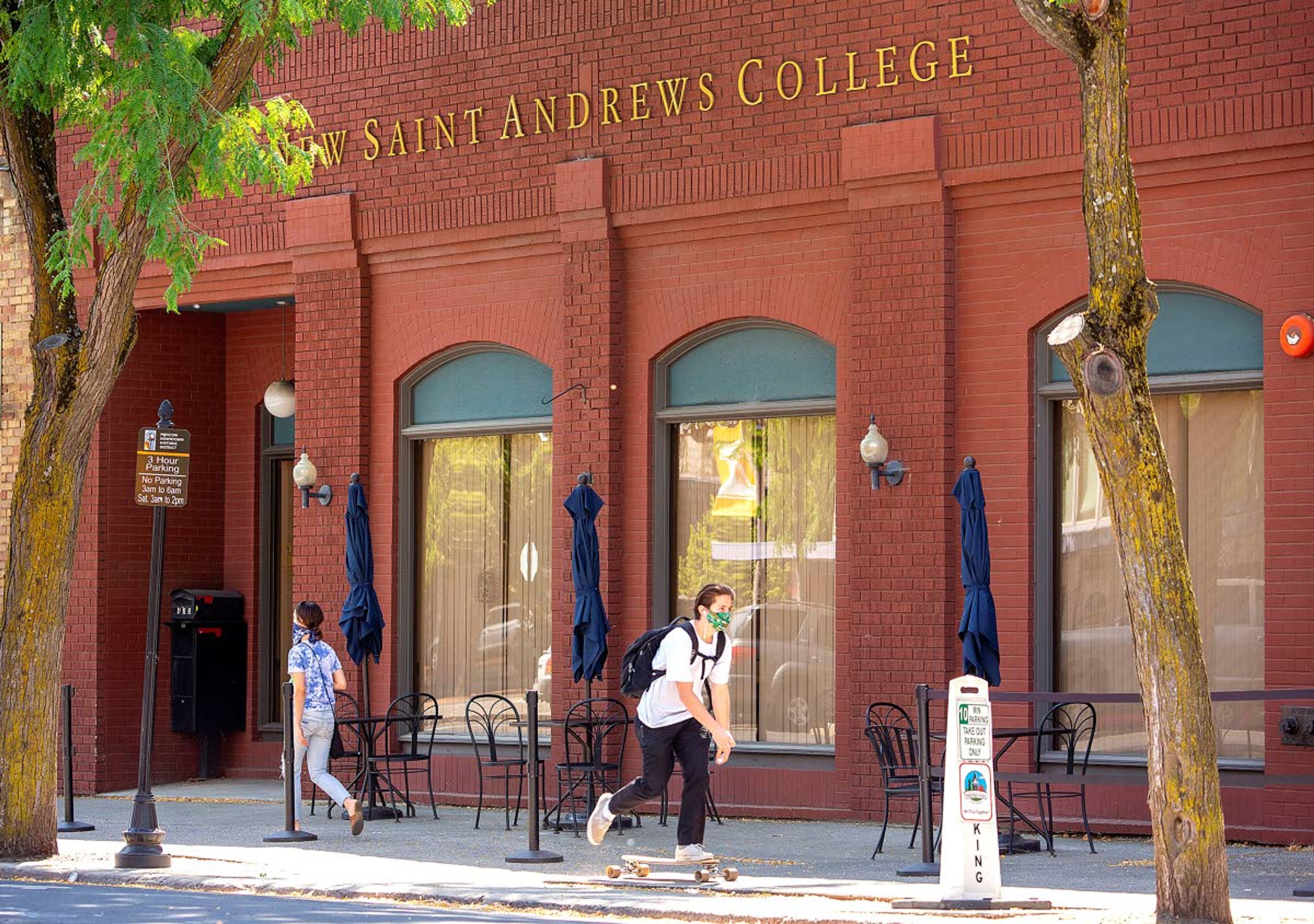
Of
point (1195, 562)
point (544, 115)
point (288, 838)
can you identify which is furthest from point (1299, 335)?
point (288, 838)

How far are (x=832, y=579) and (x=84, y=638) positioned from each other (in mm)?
8095

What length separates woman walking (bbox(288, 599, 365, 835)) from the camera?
15164 millimetres

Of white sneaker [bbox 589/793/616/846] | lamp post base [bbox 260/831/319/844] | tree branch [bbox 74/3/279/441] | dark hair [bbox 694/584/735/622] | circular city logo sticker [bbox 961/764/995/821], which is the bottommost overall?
lamp post base [bbox 260/831/319/844]

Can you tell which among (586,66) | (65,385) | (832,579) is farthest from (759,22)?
(65,385)

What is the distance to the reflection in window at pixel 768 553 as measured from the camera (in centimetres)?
1606

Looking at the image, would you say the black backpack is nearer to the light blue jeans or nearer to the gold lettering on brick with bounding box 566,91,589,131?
the light blue jeans

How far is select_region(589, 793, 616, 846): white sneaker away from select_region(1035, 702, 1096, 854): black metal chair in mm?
3142

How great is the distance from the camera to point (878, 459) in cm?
1503

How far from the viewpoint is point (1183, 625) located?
399 inches

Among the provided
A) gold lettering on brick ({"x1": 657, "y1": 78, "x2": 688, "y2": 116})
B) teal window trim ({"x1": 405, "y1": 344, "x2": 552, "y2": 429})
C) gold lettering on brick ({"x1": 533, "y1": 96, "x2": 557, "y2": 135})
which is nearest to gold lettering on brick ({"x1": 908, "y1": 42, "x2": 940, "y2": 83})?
gold lettering on brick ({"x1": 657, "y1": 78, "x2": 688, "y2": 116})

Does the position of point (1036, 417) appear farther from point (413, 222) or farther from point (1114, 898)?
point (413, 222)

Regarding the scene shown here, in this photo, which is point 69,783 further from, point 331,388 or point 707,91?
point 707,91

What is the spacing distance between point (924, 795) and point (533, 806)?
105 inches

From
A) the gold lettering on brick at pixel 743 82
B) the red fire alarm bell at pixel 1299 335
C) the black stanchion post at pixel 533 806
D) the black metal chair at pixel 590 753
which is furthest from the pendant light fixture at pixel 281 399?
the red fire alarm bell at pixel 1299 335
